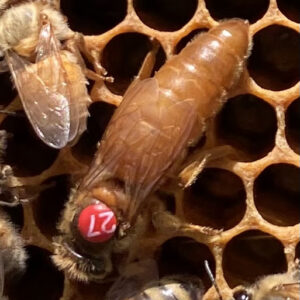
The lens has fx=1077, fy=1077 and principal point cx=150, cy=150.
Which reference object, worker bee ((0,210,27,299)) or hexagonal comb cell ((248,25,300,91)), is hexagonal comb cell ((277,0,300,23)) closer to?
hexagonal comb cell ((248,25,300,91))

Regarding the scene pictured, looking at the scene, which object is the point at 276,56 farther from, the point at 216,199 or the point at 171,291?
the point at 171,291

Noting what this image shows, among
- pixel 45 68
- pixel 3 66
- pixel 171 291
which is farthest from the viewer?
pixel 3 66

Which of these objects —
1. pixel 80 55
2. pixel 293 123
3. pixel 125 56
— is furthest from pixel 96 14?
pixel 293 123

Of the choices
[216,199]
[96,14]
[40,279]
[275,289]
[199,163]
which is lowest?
[40,279]

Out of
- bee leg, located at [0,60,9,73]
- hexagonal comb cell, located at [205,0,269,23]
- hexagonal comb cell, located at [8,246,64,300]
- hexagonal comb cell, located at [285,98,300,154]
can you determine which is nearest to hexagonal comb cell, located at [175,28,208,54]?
hexagonal comb cell, located at [205,0,269,23]

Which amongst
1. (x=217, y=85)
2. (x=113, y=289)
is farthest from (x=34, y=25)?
(x=113, y=289)

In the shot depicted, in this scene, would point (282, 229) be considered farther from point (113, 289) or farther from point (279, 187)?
point (113, 289)

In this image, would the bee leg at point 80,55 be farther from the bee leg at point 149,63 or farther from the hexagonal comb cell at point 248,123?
the hexagonal comb cell at point 248,123
